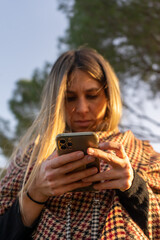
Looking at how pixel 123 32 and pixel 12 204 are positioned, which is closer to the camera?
pixel 12 204

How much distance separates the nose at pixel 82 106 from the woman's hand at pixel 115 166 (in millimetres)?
495

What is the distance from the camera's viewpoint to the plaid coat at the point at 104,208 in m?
1.17

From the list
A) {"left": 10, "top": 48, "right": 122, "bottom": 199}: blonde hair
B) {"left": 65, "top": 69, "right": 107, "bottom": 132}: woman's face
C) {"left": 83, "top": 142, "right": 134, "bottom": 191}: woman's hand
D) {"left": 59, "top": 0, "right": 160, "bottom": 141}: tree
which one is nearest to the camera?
{"left": 83, "top": 142, "right": 134, "bottom": 191}: woman's hand

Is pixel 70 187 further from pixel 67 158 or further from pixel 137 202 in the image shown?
pixel 137 202

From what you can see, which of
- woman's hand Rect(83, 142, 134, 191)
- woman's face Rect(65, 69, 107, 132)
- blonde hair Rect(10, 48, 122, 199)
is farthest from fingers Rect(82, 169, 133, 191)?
woman's face Rect(65, 69, 107, 132)

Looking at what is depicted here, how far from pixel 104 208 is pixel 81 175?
25 cm

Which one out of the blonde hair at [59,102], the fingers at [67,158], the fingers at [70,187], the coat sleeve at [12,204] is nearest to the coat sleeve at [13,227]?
the coat sleeve at [12,204]

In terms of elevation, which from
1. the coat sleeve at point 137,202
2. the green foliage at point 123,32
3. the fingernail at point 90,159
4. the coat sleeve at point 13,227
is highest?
the green foliage at point 123,32

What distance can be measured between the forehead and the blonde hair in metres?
0.03

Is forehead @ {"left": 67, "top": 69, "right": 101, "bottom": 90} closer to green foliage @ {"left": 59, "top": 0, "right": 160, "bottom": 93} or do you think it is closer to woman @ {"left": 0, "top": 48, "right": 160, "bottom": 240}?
woman @ {"left": 0, "top": 48, "right": 160, "bottom": 240}

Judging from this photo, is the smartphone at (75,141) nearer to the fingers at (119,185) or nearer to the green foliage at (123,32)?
the fingers at (119,185)

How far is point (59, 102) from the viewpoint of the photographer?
62.6 inches

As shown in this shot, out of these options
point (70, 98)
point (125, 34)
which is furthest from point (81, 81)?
point (125, 34)

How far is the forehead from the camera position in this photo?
1.63 meters
